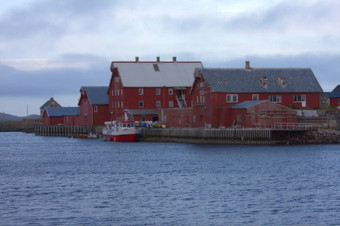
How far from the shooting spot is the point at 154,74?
9812 cm

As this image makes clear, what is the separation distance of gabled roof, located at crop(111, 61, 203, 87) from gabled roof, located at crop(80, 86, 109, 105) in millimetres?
8000

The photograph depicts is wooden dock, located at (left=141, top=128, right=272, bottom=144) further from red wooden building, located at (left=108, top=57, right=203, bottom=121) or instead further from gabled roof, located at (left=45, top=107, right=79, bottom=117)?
gabled roof, located at (left=45, top=107, right=79, bottom=117)

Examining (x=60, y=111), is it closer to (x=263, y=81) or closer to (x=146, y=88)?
(x=146, y=88)

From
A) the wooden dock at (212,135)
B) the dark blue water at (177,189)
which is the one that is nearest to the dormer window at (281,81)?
the wooden dock at (212,135)

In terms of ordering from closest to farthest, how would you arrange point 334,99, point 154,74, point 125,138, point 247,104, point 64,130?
point 247,104 < point 125,138 < point 154,74 < point 334,99 < point 64,130

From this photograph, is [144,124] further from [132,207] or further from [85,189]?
[132,207]

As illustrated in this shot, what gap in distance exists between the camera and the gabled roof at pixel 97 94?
344 ft

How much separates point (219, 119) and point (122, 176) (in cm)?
3282

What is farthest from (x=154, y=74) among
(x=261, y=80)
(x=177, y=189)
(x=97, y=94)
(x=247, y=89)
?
(x=177, y=189)

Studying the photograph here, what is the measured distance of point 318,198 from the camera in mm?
32906

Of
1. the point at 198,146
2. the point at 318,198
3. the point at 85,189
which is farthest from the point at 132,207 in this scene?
the point at 198,146

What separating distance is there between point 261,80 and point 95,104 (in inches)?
1336

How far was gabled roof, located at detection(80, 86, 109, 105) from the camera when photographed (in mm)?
104750

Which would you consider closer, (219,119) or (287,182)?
(287,182)
